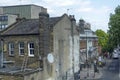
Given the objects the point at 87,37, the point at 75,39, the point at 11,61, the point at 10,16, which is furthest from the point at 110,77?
the point at 10,16

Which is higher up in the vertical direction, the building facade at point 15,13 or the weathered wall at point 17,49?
the building facade at point 15,13

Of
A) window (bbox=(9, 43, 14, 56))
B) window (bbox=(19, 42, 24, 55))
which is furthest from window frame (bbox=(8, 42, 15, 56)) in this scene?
window (bbox=(19, 42, 24, 55))

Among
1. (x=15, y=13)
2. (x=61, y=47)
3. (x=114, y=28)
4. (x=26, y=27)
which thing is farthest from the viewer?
(x=15, y=13)

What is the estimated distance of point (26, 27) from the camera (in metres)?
41.5

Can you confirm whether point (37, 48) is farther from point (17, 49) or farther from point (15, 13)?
point (15, 13)

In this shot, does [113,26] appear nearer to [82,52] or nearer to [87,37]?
[82,52]

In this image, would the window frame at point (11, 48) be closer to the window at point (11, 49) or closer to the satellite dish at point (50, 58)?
the window at point (11, 49)

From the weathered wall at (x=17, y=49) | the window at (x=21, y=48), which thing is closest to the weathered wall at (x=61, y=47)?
the weathered wall at (x=17, y=49)

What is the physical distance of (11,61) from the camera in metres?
40.4

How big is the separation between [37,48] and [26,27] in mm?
4830

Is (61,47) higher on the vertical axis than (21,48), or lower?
higher

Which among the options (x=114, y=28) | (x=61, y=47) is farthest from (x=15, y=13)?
(x=61, y=47)

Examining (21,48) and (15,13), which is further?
(15,13)

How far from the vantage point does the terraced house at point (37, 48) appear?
37.3 metres
